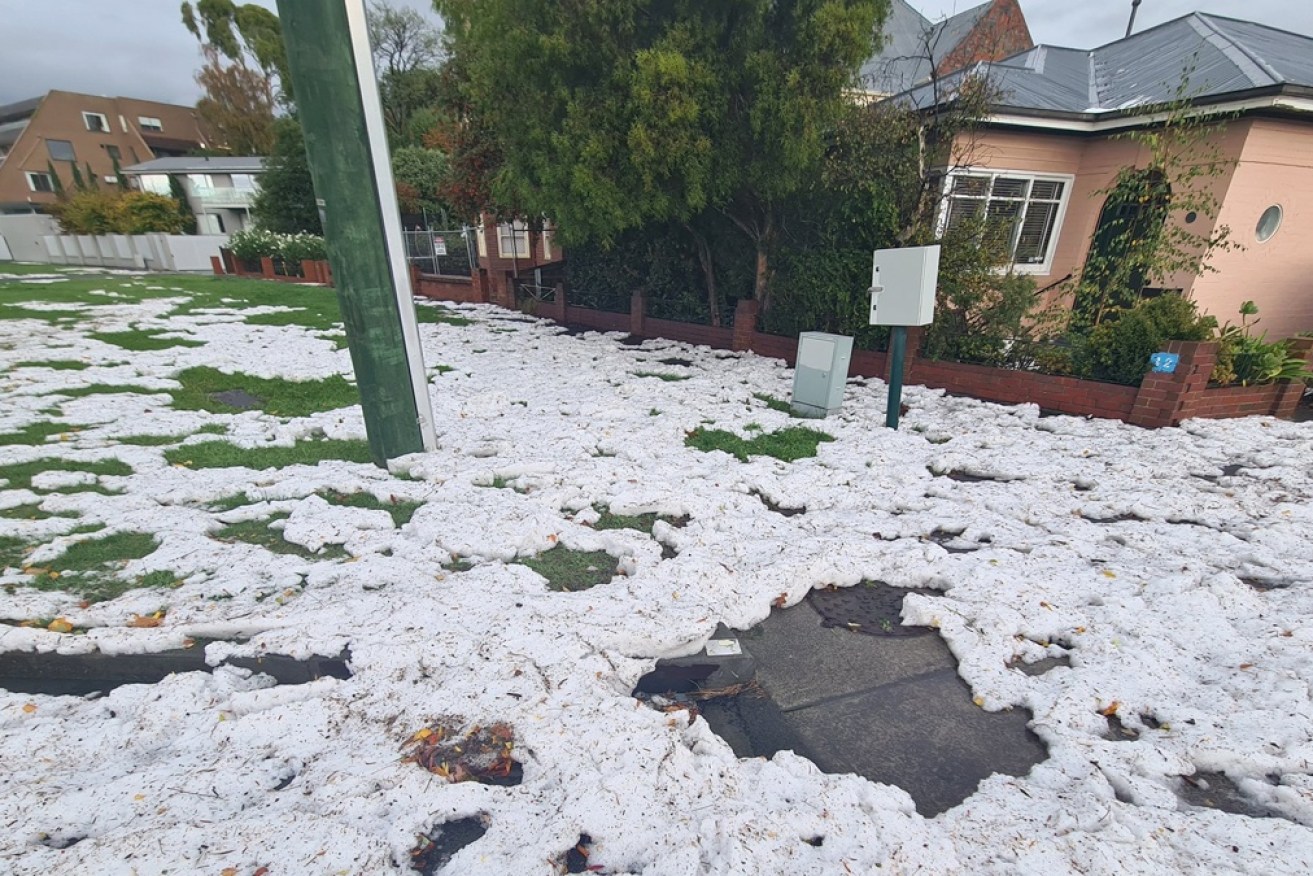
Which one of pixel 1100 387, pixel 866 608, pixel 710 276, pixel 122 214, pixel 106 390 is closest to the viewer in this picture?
pixel 866 608

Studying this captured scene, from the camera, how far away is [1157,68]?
8.83 metres

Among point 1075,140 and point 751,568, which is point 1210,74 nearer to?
point 1075,140

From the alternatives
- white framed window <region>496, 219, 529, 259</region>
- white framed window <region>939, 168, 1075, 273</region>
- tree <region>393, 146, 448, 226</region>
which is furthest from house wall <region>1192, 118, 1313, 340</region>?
tree <region>393, 146, 448, 226</region>

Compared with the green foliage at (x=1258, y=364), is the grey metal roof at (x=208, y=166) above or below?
above

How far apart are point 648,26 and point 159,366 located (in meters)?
7.08

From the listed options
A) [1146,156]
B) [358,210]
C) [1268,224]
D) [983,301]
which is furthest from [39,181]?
[1268,224]

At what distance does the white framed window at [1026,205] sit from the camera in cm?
861

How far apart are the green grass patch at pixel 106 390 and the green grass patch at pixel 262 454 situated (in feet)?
6.89

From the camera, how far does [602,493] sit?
3998 millimetres

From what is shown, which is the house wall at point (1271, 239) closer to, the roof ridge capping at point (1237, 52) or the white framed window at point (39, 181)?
the roof ridge capping at point (1237, 52)

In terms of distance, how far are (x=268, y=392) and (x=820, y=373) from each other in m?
5.78

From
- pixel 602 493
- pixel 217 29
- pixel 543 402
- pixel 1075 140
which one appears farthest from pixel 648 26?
pixel 217 29

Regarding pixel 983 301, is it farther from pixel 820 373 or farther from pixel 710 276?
pixel 710 276

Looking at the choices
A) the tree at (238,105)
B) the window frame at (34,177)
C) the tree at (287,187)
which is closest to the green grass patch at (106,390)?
the tree at (287,187)
